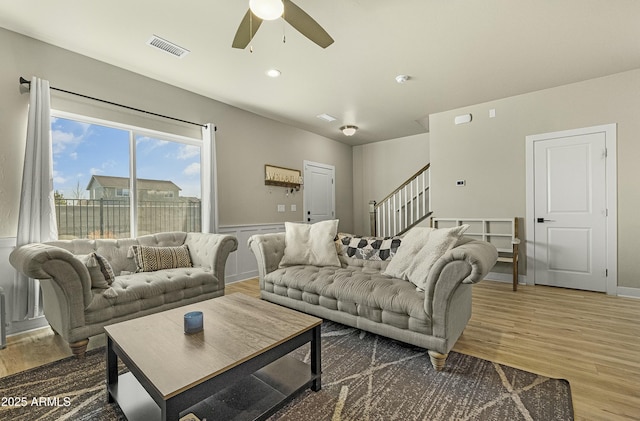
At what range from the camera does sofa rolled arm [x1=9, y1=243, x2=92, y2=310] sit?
6.39 feet

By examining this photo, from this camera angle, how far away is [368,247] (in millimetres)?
3025

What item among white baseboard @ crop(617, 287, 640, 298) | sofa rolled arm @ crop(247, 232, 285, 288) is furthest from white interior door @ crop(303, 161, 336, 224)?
white baseboard @ crop(617, 287, 640, 298)

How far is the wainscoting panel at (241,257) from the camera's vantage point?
4285 millimetres

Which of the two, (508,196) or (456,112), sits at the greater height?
(456,112)

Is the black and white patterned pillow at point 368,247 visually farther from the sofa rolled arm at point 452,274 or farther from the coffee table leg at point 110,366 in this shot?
the coffee table leg at point 110,366

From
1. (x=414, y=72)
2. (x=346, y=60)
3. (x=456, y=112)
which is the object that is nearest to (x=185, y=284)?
(x=346, y=60)

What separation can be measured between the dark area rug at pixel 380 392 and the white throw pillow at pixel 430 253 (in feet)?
1.83

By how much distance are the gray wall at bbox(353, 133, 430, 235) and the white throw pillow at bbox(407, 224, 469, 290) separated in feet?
13.6

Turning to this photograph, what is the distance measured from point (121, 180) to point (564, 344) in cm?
457

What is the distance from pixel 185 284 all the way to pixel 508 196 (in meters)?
4.38

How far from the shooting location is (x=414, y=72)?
3.36 m

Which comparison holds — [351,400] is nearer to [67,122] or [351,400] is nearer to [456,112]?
[67,122]

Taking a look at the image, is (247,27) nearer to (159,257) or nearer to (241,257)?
(159,257)

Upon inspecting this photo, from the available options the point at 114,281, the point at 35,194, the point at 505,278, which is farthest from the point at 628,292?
the point at 35,194
